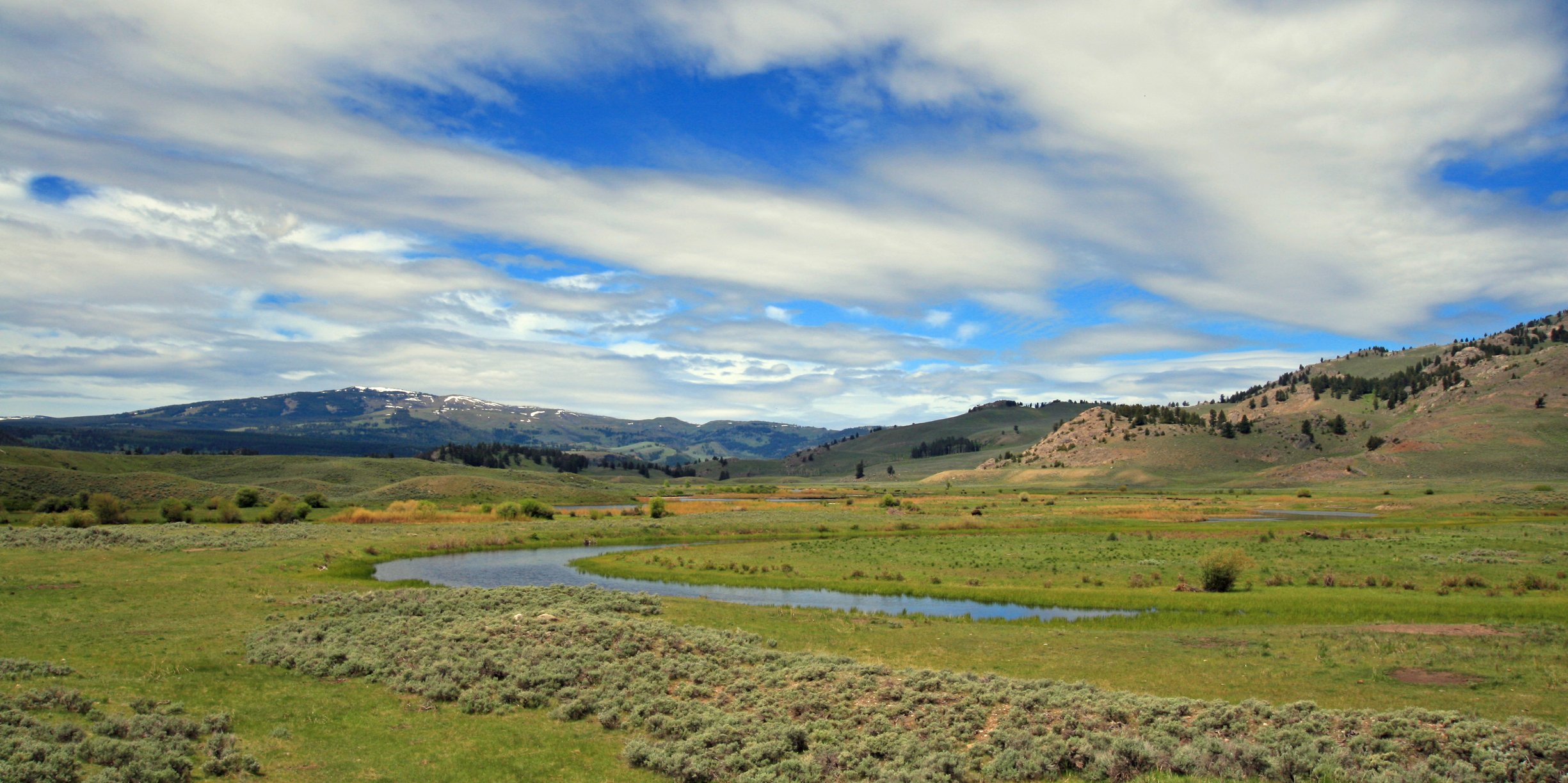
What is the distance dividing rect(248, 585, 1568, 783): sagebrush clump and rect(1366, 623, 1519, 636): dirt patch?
13.5 metres

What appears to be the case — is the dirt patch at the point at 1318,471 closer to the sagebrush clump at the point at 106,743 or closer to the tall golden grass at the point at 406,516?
the tall golden grass at the point at 406,516

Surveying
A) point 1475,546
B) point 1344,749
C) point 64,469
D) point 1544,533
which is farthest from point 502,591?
point 64,469

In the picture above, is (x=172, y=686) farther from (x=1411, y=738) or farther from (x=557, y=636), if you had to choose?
(x=1411, y=738)

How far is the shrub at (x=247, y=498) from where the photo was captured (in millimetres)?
89875

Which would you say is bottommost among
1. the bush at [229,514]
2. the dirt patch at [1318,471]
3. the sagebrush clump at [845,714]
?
the bush at [229,514]

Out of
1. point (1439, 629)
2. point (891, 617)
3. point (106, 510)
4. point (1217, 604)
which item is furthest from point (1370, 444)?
point (106, 510)

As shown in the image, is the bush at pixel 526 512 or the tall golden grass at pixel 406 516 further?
the bush at pixel 526 512

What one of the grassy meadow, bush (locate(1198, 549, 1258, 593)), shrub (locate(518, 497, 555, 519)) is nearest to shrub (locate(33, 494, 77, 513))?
the grassy meadow

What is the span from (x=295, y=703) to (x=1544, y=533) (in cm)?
7625

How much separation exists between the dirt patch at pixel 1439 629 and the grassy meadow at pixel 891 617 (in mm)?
239

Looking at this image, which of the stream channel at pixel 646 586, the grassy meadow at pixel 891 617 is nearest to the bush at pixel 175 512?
the grassy meadow at pixel 891 617

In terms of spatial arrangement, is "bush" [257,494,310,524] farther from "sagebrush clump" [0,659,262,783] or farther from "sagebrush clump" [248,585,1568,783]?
"sagebrush clump" [0,659,262,783]

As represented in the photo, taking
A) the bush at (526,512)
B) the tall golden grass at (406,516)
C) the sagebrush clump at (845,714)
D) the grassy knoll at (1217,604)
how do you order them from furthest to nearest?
the bush at (526,512)
the tall golden grass at (406,516)
the grassy knoll at (1217,604)
the sagebrush clump at (845,714)

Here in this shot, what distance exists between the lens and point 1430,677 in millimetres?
20547
